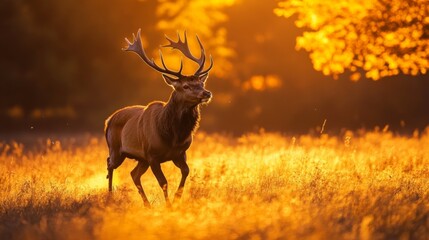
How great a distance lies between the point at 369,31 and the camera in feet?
42.9

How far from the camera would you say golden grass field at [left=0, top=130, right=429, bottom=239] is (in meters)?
8.27

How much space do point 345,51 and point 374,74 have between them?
0.60 metres

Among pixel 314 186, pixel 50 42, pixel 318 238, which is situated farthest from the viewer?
pixel 50 42

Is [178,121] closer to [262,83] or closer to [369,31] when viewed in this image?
[369,31]

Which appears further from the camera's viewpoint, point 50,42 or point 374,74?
point 50,42

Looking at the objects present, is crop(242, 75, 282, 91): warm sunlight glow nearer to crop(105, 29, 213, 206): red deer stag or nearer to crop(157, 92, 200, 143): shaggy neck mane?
crop(105, 29, 213, 206): red deer stag

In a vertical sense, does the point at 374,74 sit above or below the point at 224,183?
above

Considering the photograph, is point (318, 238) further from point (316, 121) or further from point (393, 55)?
point (316, 121)

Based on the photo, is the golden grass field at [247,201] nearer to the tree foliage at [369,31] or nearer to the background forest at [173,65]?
the tree foliage at [369,31]

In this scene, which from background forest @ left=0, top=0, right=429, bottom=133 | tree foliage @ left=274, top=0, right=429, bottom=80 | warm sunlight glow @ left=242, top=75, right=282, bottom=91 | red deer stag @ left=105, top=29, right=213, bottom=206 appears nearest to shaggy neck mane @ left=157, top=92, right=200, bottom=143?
red deer stag @ left=105, top=29, right=213, bottom=206

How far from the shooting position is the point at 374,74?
520 inches

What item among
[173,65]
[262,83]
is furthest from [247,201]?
[262,83]

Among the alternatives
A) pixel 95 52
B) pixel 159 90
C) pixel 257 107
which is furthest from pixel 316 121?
pixel 95 52

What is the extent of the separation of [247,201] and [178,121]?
164cm
